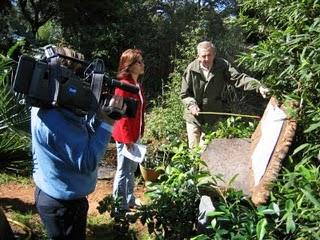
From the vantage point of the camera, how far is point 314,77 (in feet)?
7.88

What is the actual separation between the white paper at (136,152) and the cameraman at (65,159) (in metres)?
1.73

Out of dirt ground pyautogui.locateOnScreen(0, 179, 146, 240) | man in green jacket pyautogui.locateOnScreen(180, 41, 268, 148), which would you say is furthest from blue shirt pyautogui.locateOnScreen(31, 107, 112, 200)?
man in green jacket pyautogui.locateOnScreen(180, 41, 268, 148)

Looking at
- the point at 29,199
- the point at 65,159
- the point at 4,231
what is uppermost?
the point at 65,159

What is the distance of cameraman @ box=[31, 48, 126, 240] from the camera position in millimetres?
2590

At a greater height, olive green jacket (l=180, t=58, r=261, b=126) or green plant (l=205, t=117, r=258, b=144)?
olive green jacket (l=180, t=58, r=261, b=126)

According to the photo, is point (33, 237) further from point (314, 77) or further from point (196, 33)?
point (196, 33)

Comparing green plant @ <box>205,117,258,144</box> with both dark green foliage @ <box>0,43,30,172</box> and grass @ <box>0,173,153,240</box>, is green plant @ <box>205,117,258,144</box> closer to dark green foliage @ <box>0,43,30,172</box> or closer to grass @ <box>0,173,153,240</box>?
grass @ <box>0,173,153,240</box>

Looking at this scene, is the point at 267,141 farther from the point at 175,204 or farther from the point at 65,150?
the point at 65,150

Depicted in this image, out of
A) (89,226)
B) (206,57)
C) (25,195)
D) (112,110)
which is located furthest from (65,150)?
(25,195)

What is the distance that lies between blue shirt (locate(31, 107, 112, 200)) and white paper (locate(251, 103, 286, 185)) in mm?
811

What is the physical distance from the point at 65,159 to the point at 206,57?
→ 268 cm

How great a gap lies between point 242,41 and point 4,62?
9.16 m

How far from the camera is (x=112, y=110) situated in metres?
2.63

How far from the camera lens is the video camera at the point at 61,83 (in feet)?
7.82
